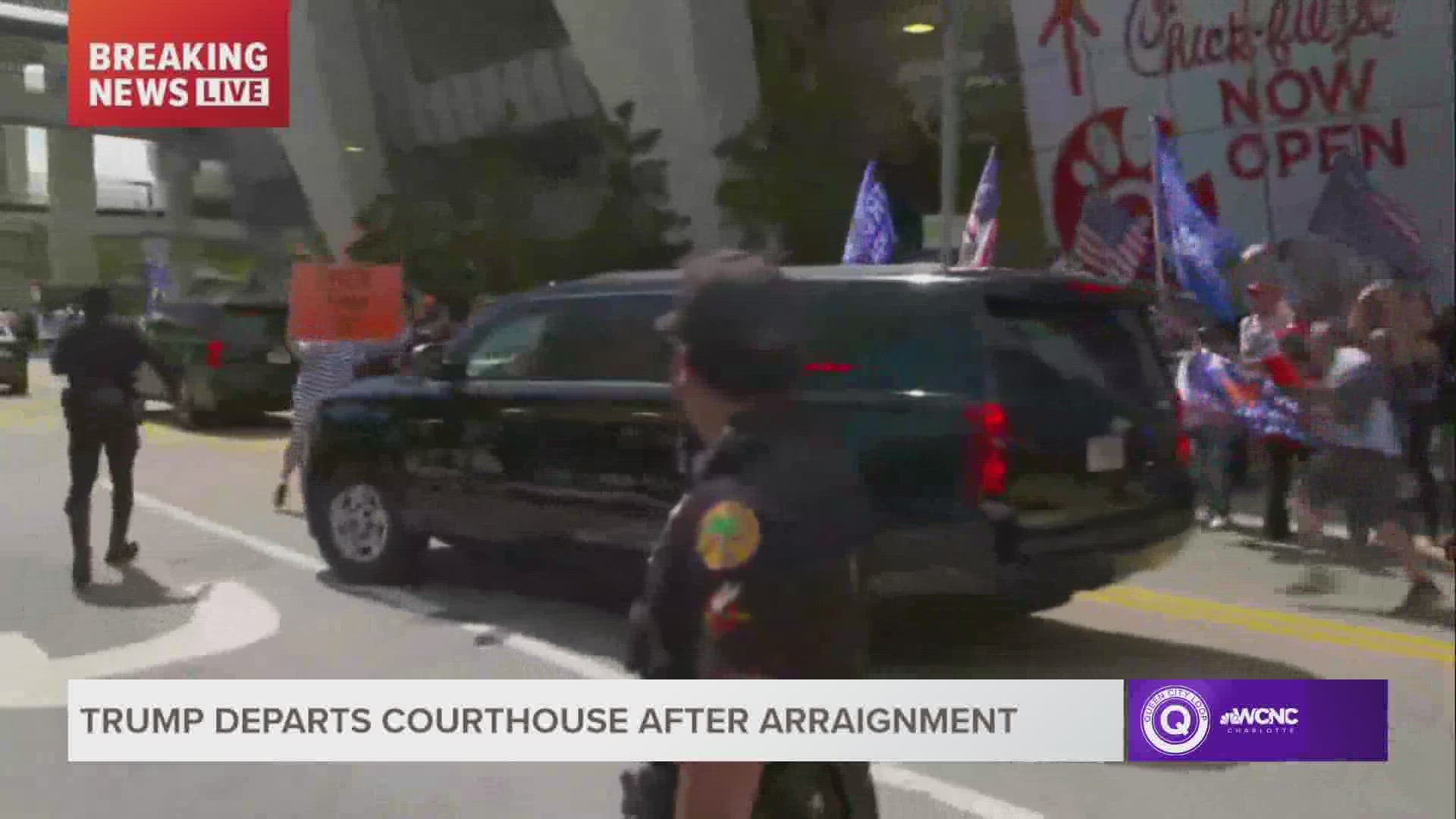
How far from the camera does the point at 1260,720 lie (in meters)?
2.68

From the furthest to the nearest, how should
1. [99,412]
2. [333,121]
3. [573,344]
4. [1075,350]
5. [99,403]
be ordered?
[1075,350], [573,344], [99,412], [99,403], [333,121]

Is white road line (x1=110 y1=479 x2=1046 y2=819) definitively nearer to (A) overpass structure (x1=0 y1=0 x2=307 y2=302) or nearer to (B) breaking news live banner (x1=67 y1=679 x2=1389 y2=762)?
(B) breaking news live banner (x1=67 y1=679 x2=1389 y2=762)

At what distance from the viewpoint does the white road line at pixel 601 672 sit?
108 inches

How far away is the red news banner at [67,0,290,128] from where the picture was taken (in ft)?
9.18

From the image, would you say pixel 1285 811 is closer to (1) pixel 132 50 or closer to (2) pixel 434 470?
(2) pixel 434 470

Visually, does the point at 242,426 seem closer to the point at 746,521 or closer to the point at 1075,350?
the point at 1075,350

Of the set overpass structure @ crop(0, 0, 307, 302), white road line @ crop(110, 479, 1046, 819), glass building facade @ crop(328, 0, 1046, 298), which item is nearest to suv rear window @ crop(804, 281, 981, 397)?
glass building facade @ crop(328, 0, 1046, 298)

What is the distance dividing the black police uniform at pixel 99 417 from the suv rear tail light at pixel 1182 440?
7.74ft

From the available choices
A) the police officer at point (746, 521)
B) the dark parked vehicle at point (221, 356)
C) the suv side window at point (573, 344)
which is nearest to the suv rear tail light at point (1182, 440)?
the suv side window at point (573, 344)

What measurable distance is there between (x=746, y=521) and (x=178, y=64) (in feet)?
5.81

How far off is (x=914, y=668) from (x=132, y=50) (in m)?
1.96

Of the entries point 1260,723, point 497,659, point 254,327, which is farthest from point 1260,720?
point 254,327

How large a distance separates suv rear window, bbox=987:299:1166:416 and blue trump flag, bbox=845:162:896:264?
1.05 feet

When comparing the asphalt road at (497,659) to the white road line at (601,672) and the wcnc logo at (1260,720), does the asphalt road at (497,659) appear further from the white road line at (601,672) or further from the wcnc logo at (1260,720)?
the wcnc logo at (1260,720)
